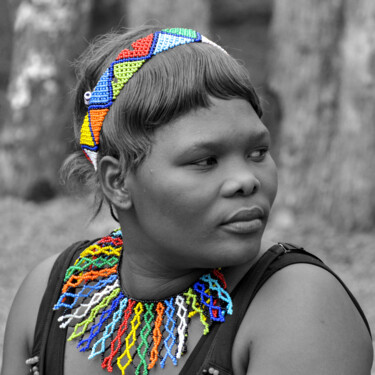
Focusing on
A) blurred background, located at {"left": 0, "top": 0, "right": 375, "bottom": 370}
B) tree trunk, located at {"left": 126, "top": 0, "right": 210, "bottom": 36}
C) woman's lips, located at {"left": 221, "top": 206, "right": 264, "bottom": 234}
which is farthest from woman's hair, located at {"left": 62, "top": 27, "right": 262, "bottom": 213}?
tree trunk, located at {"left": 126, "top": 0, "right": 210, "bottom": 36}

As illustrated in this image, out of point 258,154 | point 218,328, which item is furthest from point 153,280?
point 258,154

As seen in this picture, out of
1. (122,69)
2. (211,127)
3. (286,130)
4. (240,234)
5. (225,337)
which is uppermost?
(122,69)

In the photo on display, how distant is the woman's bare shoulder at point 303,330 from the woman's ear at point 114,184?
0.46m

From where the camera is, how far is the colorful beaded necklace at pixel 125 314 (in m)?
2.03

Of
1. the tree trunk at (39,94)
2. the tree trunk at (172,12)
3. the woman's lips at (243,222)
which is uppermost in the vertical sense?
the tree trunk at (172,12)

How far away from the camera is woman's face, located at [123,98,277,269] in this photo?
188cm

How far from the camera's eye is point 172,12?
7.81 metres

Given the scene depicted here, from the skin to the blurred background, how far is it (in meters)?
3.09

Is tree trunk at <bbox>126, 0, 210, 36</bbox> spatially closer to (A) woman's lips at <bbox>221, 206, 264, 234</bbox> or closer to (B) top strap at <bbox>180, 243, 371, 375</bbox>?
(B) top strap at <bbox>180, 243, 371, 375</bbox>

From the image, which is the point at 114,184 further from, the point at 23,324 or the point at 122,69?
the point at 23,324

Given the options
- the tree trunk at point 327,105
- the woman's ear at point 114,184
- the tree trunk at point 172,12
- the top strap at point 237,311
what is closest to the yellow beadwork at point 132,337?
the top strap at point 237,311

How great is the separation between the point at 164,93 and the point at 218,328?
0.65 m

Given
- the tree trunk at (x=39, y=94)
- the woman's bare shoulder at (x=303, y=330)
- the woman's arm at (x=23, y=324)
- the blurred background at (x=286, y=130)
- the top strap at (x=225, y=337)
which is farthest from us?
the tree trunk at (x=39, y=94)

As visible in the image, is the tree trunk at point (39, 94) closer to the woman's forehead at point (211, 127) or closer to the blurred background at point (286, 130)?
the blurred background at point (286, 130)
